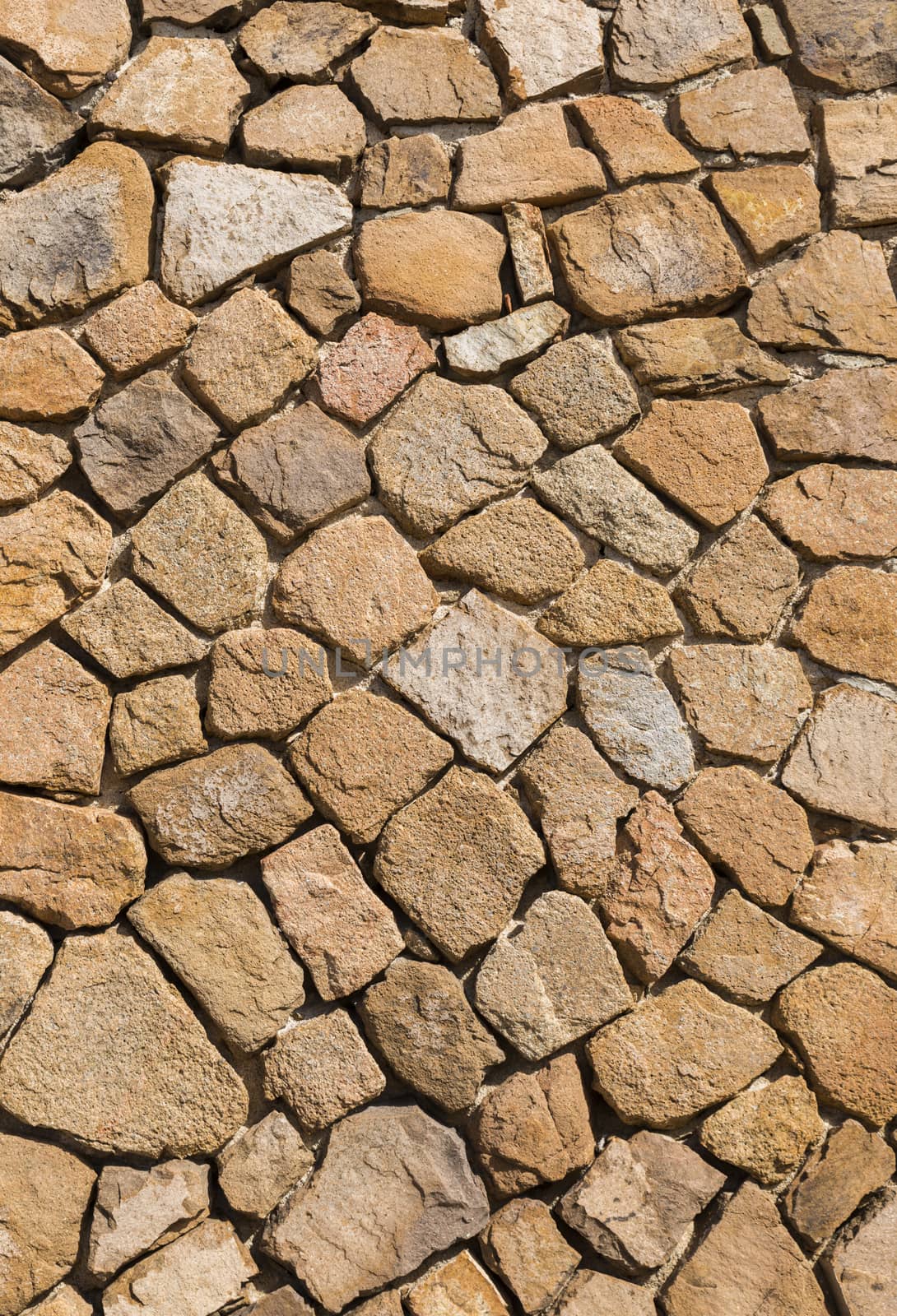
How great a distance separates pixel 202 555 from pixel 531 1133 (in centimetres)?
120

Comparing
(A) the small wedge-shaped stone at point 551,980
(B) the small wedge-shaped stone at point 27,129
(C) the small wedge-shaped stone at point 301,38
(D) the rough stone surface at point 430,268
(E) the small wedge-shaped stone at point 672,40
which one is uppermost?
(E) the small wedge-shaped stone at point 672,40

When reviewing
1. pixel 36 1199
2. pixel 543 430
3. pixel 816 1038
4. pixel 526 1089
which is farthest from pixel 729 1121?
pixel 543 430


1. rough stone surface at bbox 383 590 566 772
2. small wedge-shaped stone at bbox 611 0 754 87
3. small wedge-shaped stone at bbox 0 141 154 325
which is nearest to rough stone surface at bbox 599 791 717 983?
rough stone surface at bbox 383 590 566 772

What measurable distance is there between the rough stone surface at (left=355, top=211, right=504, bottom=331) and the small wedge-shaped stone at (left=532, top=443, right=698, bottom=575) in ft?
1.21

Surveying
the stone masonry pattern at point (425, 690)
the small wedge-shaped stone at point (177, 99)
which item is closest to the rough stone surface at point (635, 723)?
the stone masonry pattern at point (425, 690)

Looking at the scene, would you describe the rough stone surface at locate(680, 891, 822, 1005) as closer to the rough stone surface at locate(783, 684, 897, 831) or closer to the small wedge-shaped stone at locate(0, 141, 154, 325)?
the rough stone surface at locate(783, 684, 897, 831)

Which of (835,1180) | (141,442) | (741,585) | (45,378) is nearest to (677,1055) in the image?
(835,1180)

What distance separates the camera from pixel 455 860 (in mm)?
1865

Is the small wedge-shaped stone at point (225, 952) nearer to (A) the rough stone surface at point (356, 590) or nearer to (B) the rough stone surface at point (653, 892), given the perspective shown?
(A) the rough stone surface at point (356, 590)

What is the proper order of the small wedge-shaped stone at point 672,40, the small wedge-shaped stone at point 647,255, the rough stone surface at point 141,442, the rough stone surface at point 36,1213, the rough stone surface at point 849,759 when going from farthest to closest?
the small wedge-shaped stone at point 672,40 < the small wedge-shaped stone at point 647,255 < the rough stone surface at point 849,759 < the rough stone surface at point 141,442 < the rough stone surface at point 36,1213

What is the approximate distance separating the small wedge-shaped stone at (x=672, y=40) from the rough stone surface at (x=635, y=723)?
1300 millimetres

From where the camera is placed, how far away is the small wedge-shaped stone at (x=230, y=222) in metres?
1.95

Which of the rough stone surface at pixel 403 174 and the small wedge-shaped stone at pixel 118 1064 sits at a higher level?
the rough stone surface at pixel 403 174

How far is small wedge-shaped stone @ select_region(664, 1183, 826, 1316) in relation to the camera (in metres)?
1.81
